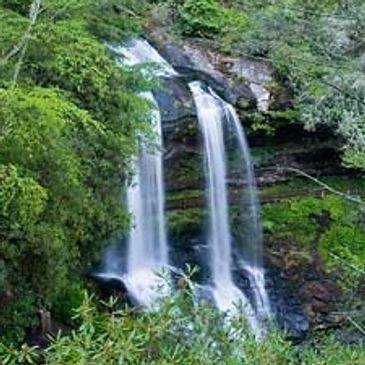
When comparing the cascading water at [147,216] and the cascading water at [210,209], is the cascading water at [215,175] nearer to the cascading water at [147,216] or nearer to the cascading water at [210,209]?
the cascading water at [210,209]

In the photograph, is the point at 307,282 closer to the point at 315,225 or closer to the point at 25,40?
the point at 315,225

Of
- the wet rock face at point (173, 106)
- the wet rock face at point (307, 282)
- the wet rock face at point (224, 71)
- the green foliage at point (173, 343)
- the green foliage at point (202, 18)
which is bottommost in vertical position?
the wet rock face at point (307, 282)

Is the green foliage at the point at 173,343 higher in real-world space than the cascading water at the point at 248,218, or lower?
higher

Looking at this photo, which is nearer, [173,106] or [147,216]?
[147,216]

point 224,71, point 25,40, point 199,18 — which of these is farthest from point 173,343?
point 199,18

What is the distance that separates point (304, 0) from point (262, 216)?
4.84 m

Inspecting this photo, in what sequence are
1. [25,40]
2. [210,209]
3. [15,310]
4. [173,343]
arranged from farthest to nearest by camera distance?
1. [210,209]
2. [25,40]
3. [15,310]
4. [173,343]

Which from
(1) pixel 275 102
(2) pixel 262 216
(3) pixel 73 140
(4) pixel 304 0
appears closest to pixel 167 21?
(1) pixel 275 102

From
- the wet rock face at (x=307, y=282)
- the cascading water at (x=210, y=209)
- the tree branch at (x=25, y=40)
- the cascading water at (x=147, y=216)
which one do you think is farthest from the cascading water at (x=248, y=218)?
the tree branch at (x=25, y=40)

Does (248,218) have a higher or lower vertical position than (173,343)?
lower

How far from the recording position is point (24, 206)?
7.87 metres

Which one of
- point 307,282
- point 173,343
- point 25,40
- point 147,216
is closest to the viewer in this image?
point 173,343

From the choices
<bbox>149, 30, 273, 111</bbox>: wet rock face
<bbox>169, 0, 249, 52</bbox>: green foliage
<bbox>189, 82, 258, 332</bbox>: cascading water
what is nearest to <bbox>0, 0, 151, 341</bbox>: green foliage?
<bbox>189, 82, 258, 332</bbox>: cascading water

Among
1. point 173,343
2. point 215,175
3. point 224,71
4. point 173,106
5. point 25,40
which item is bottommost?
point 215,175
